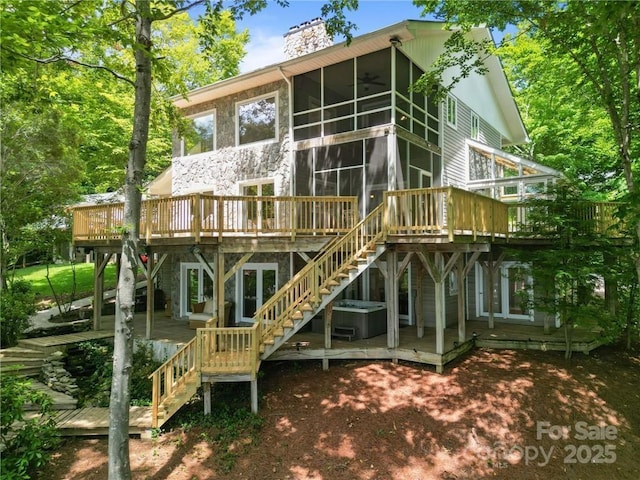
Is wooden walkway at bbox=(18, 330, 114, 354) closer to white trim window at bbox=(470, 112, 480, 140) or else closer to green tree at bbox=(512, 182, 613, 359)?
green tree at bbox=(512, 182, 613, 359)

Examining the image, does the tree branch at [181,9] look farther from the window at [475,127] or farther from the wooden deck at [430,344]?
the window at [475,127]

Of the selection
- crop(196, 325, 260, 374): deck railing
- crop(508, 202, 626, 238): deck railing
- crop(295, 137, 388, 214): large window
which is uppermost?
crop(295, 137, 388, 214): large window

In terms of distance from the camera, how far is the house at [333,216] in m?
8.45

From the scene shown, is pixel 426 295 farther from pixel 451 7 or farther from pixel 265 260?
pixel 451 7

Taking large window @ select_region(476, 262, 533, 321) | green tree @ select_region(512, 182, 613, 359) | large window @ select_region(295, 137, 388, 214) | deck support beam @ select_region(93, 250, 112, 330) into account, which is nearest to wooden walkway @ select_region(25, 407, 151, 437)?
deck support beam @ select_region(93, 250, 112, 330)

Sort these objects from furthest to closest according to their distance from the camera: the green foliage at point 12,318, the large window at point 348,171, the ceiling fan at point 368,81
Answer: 1. the green foliage at point 12,318
2. the ceiling fan at point 368,81
3. the large window at point 348,171

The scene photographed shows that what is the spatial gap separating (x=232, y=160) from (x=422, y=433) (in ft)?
34.1

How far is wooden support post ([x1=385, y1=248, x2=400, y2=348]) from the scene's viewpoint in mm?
9008

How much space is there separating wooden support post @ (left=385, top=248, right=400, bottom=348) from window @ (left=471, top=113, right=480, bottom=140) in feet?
29.0

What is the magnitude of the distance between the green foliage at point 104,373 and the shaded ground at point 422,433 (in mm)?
1429

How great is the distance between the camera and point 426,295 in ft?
39.3

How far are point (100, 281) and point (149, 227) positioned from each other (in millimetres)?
4026

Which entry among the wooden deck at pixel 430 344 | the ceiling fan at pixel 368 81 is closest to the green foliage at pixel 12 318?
the wooden deck at pixel 430 344

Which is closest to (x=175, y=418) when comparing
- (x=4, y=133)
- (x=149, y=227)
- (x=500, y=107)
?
(x=149, y=227)
